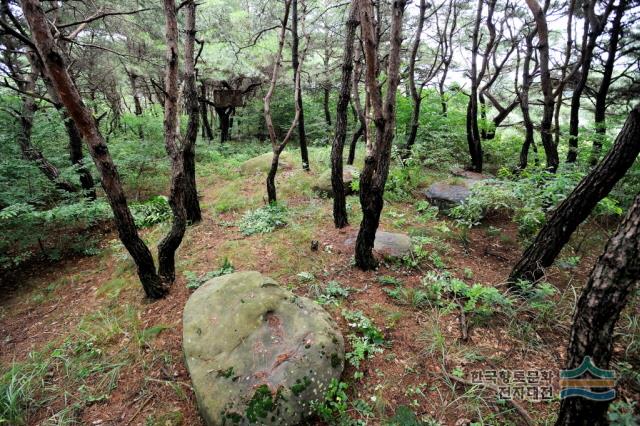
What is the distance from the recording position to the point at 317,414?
2629 millimetres

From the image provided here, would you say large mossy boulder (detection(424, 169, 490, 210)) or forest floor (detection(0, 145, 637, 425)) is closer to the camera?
forest floor (detection(0, 145, 637, 425))

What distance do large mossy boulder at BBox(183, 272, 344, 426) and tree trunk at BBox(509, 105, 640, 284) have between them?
272 centimetres

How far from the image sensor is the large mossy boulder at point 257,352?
101 inches

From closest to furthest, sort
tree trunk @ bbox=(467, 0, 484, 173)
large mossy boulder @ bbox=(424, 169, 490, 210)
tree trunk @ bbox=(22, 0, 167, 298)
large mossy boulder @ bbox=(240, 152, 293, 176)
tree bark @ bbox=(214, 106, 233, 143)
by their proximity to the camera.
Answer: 1. tree trunk @ bbox=(22, 0, 167, 298)
2. large mossy boulder @ bbox=(424, 169, 490, 210)
3. tree trunk @ bbox=(467, 0, 484, 173)
4. large mossy boulder @ bbox=(240, 152, 293, 176)
5. tree bark @ bbox=(214, 106, 233, 143)

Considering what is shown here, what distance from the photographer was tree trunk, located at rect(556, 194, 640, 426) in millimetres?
1659

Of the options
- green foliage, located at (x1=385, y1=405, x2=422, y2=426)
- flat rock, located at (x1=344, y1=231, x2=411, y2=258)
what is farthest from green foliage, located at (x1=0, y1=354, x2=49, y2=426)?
flat rock, located at (x1=344, y1=231, x2=411, y2=258)

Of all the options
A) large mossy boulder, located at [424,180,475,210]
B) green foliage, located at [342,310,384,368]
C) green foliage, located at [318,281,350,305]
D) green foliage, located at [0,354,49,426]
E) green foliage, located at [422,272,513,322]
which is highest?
large mossy boulder, located at [424,180,475,210]

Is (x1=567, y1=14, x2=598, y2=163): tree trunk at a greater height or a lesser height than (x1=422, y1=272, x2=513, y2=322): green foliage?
greater

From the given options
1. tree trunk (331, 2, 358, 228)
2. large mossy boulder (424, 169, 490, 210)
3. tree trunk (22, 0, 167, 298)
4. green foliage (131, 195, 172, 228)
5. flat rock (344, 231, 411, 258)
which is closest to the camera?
tree trunk (22, 0, 167, 298)

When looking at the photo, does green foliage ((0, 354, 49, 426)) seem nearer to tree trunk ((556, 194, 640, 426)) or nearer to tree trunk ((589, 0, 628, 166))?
tree trunk ((556, 194, 640, 426))

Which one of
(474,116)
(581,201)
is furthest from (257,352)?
(474,116)

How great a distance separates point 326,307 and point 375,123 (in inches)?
102

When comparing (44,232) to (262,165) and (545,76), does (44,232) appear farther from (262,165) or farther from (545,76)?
(545,76)

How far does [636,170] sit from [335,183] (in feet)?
18.4
